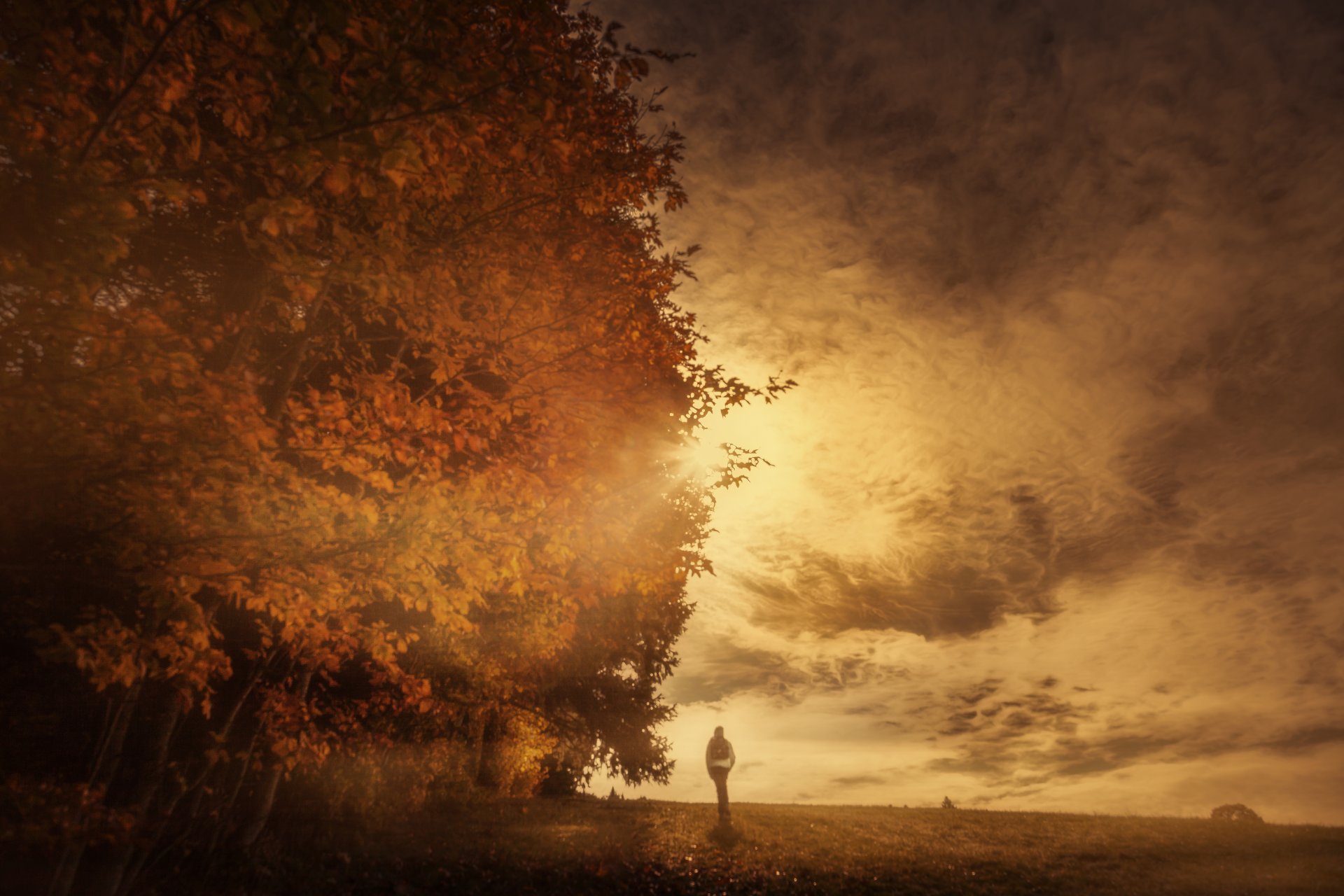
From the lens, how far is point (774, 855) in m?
12.6

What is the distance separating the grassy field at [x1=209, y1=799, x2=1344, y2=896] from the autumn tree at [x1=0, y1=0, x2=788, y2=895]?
1920mm

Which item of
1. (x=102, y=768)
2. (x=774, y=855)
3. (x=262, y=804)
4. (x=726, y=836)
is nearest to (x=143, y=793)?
(x=102, y=768)

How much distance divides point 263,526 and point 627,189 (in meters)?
5.64

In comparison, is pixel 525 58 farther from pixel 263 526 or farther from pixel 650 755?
pixel 650 755

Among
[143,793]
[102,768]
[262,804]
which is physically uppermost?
[102,768]

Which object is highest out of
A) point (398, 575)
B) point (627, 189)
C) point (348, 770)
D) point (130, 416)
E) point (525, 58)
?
point (627, 189)

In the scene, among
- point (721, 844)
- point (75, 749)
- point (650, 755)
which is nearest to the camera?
point (75, 749)

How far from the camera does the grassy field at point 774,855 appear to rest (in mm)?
10328

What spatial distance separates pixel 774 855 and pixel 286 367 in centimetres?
1199

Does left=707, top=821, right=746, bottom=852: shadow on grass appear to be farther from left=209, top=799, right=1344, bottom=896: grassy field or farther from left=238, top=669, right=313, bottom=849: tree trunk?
left=238, top=669, right=313, bottom=849: tree trunk

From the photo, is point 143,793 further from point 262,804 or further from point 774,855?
point 774,855

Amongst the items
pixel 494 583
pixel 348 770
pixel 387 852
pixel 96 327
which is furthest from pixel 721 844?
pixel 96 327

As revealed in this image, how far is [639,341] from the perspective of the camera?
31.8 ft

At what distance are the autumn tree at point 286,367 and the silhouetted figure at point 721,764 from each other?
5.95 metres
